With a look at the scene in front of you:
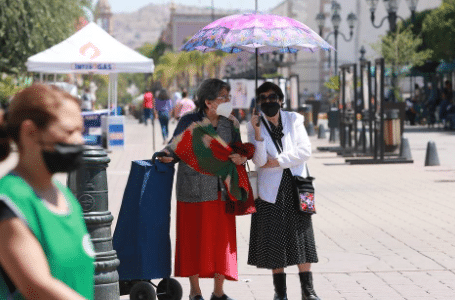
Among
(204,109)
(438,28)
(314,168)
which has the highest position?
(438,28)

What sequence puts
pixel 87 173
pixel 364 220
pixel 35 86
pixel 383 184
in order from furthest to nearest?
pixel 383 184 < pixel 364 220 < pixel 87 173 < pixel 35 86

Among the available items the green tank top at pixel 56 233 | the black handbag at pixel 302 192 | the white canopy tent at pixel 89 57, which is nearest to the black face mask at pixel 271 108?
the black handbag at pixel 302 192

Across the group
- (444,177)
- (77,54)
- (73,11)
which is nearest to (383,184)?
(444,177)

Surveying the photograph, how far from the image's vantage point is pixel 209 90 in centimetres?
679

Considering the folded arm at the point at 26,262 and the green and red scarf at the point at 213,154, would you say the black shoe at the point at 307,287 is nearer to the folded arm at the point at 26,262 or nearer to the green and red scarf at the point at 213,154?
the green and red scarf at the point at 213,154

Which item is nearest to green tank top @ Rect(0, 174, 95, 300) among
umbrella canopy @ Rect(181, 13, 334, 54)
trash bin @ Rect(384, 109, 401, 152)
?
umbrella canopy @ Rect(181, 13, 334, 54)

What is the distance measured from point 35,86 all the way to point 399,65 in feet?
144

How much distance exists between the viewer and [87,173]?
5.97 meters

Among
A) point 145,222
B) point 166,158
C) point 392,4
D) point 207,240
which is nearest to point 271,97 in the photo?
point 166,158

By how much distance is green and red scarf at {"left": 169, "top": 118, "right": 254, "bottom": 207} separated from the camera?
6.71 m

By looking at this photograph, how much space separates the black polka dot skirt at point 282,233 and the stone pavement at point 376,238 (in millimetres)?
514

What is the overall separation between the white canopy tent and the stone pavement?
4.39 meters

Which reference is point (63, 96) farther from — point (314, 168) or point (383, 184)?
point (314, 168)

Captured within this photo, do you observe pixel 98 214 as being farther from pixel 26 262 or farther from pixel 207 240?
pixel 26 262
